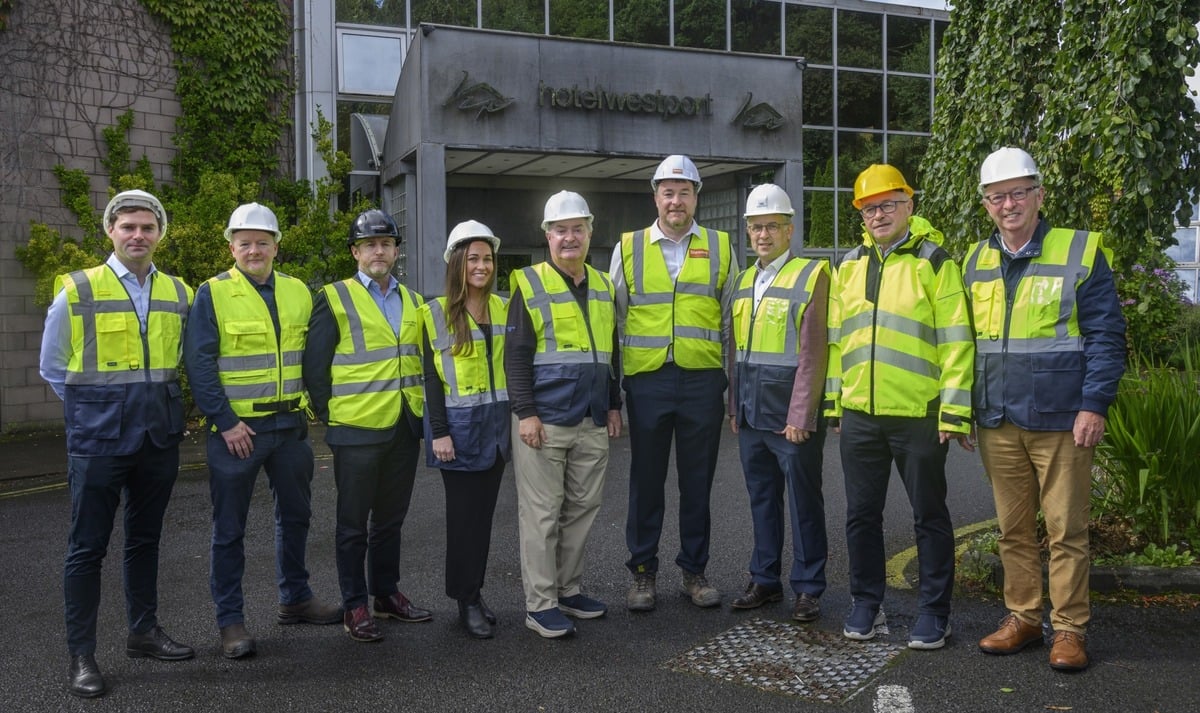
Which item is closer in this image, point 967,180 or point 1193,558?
point 1193,558

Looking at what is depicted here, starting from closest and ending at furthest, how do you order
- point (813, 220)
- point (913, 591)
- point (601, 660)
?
1. point (601, 660)
2. point (913, 591)
3. point (813, 220)

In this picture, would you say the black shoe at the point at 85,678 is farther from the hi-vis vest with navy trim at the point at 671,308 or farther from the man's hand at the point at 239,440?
the hi-vis vest with navy trim at the point at 671,308

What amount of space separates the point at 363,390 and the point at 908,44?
19.5 meters

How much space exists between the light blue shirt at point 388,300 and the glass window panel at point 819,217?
1640cm

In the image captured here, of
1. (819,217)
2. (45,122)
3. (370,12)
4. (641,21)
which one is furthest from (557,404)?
(819,217)

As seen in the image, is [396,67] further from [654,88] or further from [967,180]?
[967,180]

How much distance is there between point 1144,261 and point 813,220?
14899 millimetres

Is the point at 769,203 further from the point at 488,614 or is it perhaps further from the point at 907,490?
the point at 488,614

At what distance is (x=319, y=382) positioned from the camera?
196 inches

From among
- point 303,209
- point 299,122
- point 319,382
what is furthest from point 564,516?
point 299,122

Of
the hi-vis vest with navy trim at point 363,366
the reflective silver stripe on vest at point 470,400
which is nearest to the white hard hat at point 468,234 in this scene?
the hi-vis vest with navy trim at point 363,366

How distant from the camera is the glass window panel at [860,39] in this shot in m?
20.9

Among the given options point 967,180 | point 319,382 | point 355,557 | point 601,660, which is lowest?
point 601,660

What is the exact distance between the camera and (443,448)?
4926 mm
